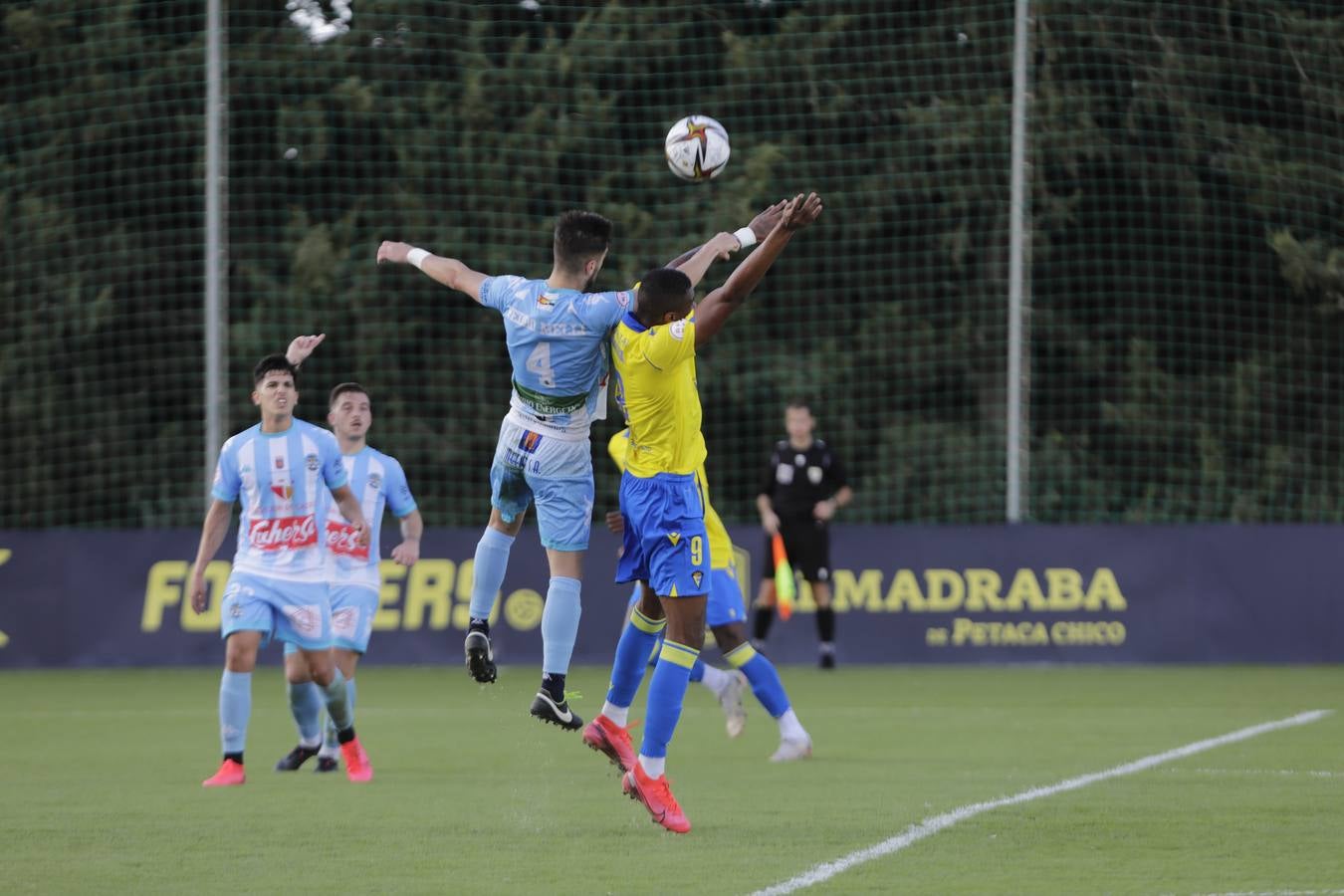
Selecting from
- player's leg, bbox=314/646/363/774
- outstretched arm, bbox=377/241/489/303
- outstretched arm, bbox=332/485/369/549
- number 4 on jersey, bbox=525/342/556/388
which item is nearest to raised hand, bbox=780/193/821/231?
number 4 on jersey, bbox=525/342/556/388

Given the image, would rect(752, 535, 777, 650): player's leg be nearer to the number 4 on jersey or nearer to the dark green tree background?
the dark green tree background

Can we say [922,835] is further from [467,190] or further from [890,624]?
[467,190]

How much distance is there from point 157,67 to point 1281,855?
19.4 meters


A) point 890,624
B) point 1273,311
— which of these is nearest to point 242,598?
point 890,624

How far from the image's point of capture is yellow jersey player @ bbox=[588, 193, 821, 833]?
8.20m

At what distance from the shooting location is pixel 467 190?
2464 cm

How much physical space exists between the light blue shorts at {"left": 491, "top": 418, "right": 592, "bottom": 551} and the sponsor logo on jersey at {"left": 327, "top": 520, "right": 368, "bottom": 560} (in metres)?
2.99

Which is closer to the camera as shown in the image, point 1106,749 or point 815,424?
point 1106,749

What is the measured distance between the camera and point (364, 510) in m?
11.9

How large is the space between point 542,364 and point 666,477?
26.9 inches

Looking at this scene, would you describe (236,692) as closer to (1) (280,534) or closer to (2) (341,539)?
(1) (280,534)

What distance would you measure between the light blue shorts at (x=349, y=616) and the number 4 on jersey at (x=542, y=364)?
11.4ft

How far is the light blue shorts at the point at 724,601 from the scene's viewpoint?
11.0m

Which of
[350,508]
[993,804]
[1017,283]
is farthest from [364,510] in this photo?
[1017,283]
